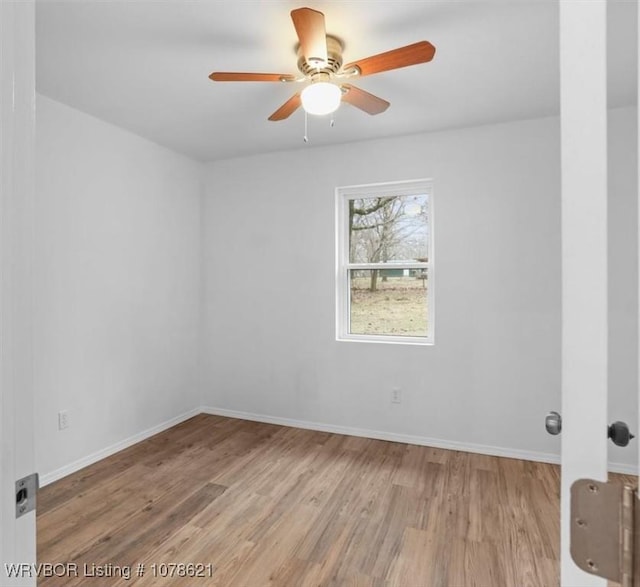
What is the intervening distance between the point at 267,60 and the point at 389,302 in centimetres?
211

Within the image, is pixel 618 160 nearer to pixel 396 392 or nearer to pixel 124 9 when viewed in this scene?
pixel 124 9

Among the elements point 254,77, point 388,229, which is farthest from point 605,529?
point 388,229

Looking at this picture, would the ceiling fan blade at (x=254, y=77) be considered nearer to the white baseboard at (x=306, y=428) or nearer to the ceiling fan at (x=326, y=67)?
the ceiling fan at (x=326, y=67)

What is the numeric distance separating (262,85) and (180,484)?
2607mm

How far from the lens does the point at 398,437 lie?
11.1 feet

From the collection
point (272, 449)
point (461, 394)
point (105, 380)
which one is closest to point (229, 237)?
point (105, 380)

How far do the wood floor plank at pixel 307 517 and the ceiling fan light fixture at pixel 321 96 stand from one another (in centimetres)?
220

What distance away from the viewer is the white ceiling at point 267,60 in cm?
186

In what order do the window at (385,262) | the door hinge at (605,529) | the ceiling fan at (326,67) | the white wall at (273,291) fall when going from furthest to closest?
the window at (385,262)
the white wall at (273,291)
the ceiling fan at (326,67)
the door hinge at (605,529)

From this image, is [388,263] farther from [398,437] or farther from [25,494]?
[25,494]

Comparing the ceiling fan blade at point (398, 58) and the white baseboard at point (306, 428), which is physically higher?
the ceiling fan blade at point (398, 58)

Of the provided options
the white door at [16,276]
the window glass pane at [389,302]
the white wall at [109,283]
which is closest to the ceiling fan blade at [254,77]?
the white door at [16,276]

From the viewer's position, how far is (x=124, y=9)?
1.83m

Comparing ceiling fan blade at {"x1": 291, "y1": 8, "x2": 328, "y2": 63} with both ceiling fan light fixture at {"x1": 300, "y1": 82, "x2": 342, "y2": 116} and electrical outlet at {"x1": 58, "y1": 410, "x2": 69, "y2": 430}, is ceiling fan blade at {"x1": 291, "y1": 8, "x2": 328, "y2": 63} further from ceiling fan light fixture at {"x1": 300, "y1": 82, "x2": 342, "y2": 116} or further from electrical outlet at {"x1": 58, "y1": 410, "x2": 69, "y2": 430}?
electrical outlet at {"x1": 58, "y1": 410, "x2": 69, "y2": 430}
